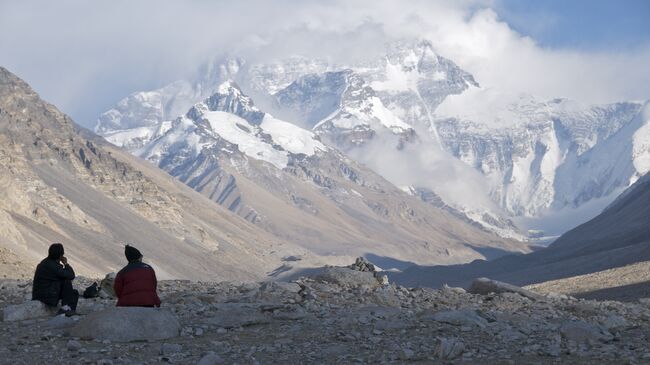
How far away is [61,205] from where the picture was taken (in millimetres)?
161875

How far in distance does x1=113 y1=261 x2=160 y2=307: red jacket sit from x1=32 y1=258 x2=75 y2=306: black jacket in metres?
1.47

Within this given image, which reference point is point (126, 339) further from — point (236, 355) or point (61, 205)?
point (61, 205)

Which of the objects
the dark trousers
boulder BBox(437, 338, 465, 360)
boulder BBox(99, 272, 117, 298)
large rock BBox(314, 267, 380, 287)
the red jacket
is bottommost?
the dark trousers

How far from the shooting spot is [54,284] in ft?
68.5

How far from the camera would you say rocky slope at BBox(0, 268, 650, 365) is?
16.4m

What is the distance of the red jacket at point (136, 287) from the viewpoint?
19.7 metres

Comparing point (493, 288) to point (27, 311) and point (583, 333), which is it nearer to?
point (583, 333)

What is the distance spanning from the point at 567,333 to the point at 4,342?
9.84 m

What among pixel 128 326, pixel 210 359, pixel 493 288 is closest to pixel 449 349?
pixel 210 359

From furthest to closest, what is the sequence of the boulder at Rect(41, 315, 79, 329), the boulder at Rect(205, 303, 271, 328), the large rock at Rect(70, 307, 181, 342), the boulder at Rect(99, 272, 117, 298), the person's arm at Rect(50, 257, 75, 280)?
the boulder at Rect(99, 272, 117, 298), the person's arm at Rect(50, 257, 75, 280), the boulder at Rect(205, 303, 271, 328), the boulder at Rect(41, 315, 79, 329), the large rock at Rect(70, 307, 181, 342)

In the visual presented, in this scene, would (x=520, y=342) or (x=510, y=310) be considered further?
(x=510, y=310)

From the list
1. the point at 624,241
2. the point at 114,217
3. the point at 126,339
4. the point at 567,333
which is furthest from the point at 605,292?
the point at 114,217

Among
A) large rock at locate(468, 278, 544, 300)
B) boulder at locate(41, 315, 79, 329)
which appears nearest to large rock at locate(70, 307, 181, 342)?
boulder at locate(41, 315, 79, 329)

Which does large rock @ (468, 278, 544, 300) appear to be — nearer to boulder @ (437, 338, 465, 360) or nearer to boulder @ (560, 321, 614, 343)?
boulder @ (560, 321, 614, 343)
